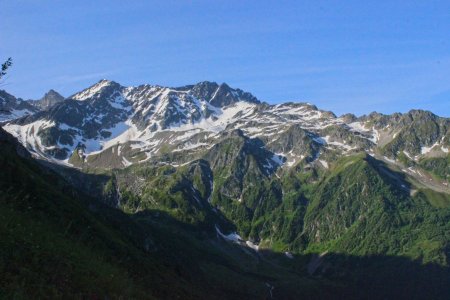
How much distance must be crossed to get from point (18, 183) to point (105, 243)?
25.9 metres

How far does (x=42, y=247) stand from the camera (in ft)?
186

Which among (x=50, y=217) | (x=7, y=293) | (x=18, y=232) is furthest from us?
(x=50, y=217)

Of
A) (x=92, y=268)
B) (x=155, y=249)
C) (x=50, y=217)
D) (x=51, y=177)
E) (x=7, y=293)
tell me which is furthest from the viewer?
(x=155, y=249)

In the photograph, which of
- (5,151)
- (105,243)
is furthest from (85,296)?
(5,151)

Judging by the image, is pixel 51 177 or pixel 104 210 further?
pixel 104 210

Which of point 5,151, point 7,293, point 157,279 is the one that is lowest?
point 157,279

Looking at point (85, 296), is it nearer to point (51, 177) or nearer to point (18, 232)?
point (18, 232)

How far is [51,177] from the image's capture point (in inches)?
5714

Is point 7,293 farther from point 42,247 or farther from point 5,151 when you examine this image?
point 5,151

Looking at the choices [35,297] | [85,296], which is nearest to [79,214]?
[85,296]

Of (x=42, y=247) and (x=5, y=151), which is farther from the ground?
(x=5, y=151)

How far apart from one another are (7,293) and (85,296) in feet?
48.3

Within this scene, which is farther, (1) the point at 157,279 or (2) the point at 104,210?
(2) the point at 104,210

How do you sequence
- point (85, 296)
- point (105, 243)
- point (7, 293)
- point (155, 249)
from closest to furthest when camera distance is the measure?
1. point (7, 293)
2. point (85, 296)
3. point (105, 243)
4. point (155, 249)
